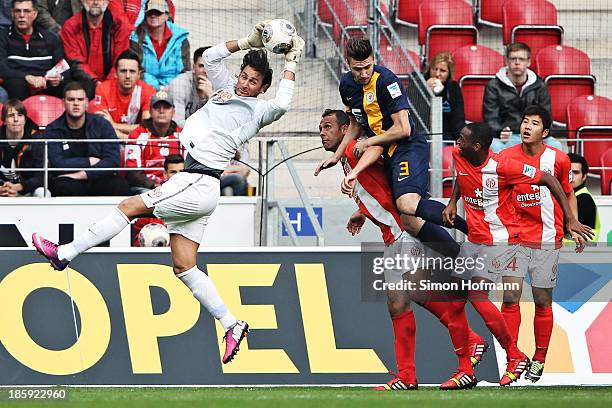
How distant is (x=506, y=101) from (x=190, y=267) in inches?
231

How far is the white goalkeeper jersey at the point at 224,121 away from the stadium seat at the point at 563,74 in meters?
6.76

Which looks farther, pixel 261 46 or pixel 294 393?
pixel 261 46

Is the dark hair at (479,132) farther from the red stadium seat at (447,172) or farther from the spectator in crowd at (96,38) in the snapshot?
the spectator in crowd at (96,38)

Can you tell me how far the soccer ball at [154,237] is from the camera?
39.3 ft

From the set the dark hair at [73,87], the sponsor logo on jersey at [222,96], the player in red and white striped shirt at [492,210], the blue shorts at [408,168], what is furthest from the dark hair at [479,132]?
the dark hair at [73,87]

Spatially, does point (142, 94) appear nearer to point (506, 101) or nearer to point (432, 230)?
point (506, 101)

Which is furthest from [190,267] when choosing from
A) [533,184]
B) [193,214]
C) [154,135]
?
[154,135]

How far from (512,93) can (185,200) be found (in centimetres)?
598

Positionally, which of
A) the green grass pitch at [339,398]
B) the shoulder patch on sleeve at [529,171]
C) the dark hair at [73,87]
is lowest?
the green grass pitch at [339,398]

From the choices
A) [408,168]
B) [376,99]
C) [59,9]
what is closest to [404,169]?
[408,168]

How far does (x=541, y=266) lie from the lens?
9.73 m

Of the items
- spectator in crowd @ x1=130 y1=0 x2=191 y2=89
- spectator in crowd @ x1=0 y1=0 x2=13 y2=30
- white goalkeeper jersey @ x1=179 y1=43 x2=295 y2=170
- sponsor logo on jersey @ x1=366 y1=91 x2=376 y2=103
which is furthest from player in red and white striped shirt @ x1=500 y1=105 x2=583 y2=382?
spectator in crowd @ x1=0 y1=0 x2=13 y2=30

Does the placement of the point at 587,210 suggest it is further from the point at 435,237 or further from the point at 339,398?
the point at 339,398

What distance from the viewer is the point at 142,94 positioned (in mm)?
13727
